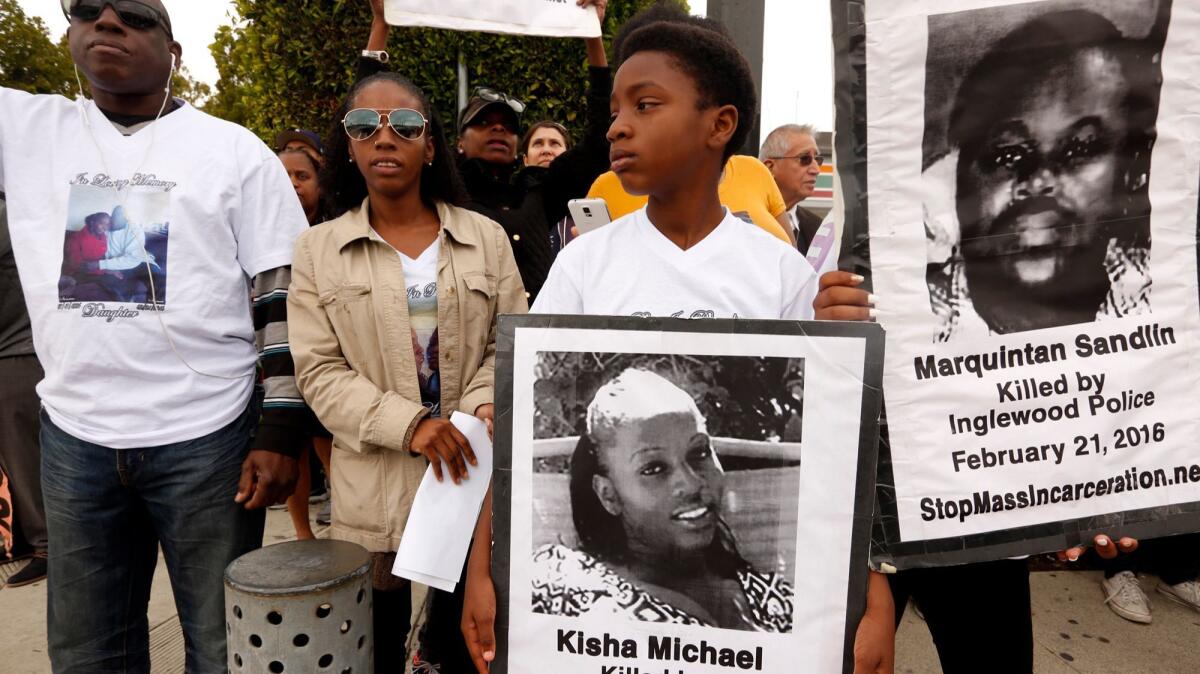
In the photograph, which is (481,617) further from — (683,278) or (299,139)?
(299,139)

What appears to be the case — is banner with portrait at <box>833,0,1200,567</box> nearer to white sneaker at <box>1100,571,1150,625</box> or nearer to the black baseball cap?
white sneaker at <box>1100,571,1150,625</box>

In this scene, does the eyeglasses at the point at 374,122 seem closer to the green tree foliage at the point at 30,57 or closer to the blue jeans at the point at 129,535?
the blue jeans at the point at 129,535

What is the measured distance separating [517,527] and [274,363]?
1.03 m

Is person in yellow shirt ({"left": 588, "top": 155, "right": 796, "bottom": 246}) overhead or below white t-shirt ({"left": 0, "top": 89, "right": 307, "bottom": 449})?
overhead

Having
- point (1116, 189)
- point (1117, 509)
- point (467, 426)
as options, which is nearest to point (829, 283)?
point (1116, 189)

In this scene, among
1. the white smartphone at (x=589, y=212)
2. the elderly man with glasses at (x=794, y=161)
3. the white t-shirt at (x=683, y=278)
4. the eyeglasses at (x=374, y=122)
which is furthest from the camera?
the elderly man with glasses at (x=794, y=161)

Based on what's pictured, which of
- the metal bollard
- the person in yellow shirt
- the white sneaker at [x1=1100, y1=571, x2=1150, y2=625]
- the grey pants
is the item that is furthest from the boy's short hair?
the grey pants

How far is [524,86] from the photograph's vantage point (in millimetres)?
5434

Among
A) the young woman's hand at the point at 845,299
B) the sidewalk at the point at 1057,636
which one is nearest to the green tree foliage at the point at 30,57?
the sidewalk at the point at 1057,636

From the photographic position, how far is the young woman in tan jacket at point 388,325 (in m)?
1.90

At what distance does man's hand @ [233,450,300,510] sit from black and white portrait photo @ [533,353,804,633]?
960 mm

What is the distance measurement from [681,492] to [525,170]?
2.32 meters

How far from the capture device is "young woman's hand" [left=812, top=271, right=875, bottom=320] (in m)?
1.33

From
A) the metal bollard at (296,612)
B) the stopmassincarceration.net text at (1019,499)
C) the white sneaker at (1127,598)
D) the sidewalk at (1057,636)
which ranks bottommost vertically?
the sidewalk at (1057,636)
